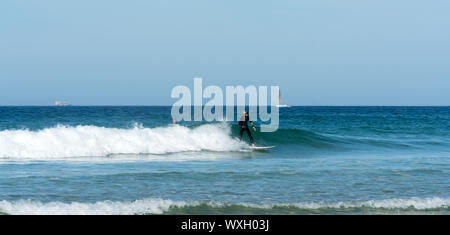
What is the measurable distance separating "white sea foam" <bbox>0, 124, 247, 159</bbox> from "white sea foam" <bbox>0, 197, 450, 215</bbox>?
964 cm

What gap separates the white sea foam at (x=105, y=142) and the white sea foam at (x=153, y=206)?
964cm

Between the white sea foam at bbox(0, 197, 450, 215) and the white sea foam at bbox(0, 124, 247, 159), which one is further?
the white sea foam at bbox(0, 124, 247, 159)

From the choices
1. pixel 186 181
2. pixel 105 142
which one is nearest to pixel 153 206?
pixel 186 181

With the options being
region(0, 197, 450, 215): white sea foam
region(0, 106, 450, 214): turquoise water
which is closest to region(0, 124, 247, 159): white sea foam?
region(0, 106, 450, 214): turquoise water

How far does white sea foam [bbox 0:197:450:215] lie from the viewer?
867 cm

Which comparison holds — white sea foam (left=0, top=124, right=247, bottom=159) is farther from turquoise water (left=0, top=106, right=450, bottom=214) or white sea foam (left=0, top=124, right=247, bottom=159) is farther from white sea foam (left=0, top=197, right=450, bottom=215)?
white sea foam (left=0, top=197, right=450, bottom=215)

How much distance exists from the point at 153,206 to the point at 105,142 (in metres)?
12.0

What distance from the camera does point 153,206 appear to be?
29.9 ft

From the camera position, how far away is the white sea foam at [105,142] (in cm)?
1872

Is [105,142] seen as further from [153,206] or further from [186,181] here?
[153,206]

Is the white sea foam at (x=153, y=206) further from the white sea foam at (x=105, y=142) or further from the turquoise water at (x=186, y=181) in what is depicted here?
the white sea foam at (x=105, y=142)
